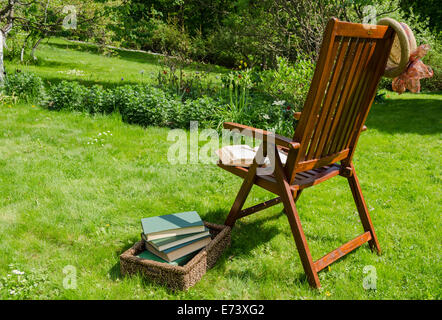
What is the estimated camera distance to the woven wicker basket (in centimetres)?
201

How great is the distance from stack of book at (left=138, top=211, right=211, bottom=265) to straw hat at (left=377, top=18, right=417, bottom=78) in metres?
1.48

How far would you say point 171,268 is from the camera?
2.01 meters

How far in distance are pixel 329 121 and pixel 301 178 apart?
448 millimetres

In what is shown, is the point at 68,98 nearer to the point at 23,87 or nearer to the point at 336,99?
the point at 23,87

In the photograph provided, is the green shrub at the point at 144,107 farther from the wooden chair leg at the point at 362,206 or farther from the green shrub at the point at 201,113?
the wooden chair leg at the point at 362,206

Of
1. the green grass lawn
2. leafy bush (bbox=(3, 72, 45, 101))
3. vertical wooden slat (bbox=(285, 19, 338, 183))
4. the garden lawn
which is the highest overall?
vertical wooden slat (bbox=(285, 19, 338, 183))

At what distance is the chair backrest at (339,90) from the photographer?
1.75m

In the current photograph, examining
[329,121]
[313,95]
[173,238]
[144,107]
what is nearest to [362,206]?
[329,121]

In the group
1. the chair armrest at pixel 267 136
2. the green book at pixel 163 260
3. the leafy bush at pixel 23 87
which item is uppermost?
the chair armrest at pixel 267 136

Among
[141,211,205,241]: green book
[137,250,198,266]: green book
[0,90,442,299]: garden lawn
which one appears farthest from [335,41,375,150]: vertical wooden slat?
[137,250,198,266]: green book

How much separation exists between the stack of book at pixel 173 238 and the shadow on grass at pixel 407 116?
181 inches

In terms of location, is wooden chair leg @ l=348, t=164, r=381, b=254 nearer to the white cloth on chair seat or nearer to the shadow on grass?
the white cloth on chair seat

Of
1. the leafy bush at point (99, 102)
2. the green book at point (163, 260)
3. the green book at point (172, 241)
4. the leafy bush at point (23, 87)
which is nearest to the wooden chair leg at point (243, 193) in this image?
the green book at point (172, 241)
